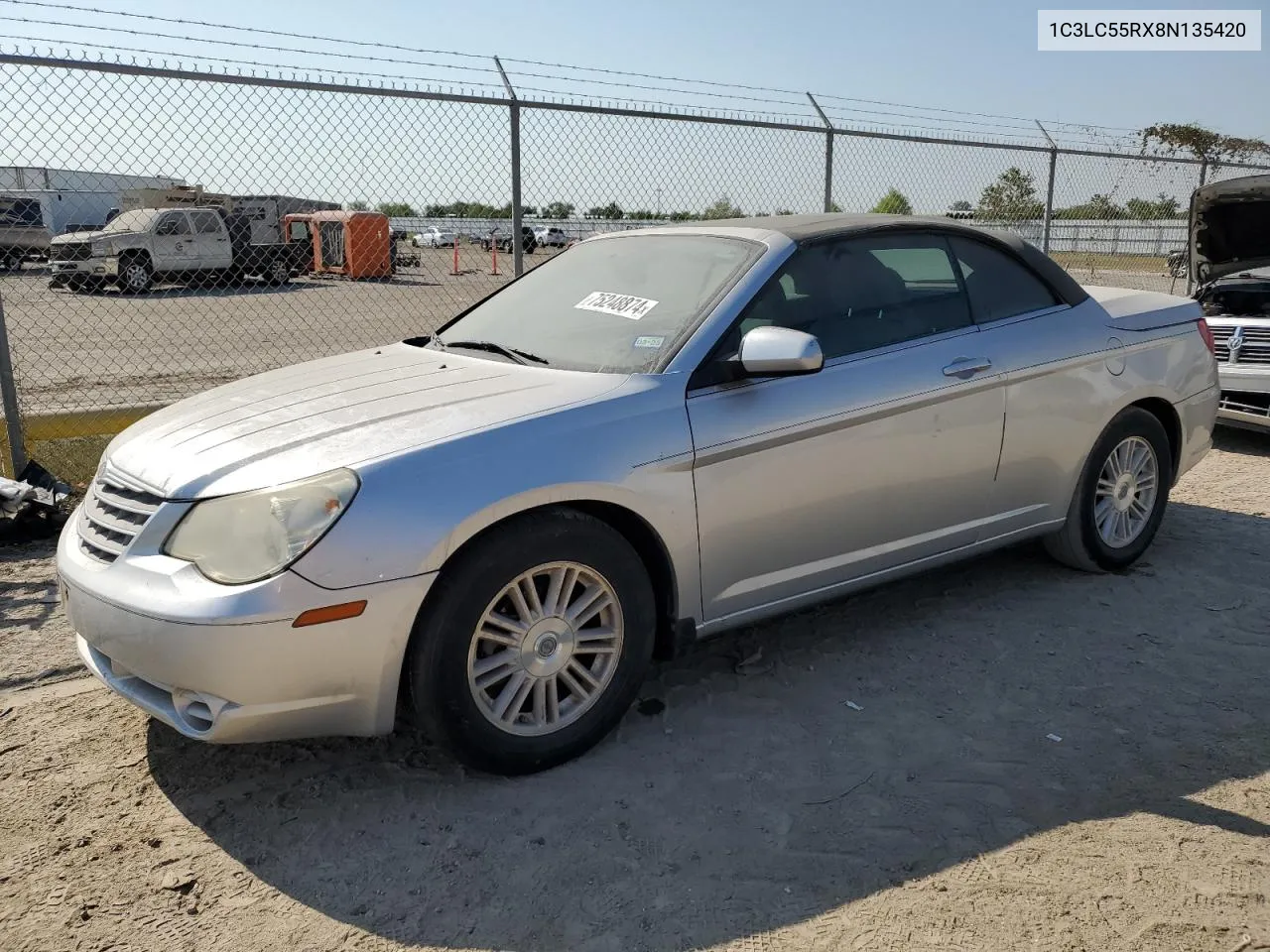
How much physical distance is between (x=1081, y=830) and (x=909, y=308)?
1990 millimetres

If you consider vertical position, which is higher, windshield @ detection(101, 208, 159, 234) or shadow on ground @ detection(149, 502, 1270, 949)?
windshield @ detection(101, 208, 159, 234)

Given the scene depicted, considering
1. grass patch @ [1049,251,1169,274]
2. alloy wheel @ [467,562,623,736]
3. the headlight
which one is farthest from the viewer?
grass patch @ [1049,251,1169,274]

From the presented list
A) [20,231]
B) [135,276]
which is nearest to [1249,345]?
[20,231]

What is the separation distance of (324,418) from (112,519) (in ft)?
2.22

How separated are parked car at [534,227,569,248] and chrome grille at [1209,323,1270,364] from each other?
5.23 m

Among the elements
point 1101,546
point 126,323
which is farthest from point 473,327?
point 126,323

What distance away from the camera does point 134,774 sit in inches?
125

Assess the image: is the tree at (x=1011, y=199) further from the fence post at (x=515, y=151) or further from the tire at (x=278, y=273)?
the tire at (x=278, y=273)

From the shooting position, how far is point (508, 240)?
11.3 meters

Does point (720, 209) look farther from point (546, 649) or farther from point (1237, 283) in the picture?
point (546, 649)

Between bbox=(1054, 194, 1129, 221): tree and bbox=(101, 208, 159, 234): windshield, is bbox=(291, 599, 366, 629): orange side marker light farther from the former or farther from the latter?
bbox=(1054, 194, 1129, 221): tree

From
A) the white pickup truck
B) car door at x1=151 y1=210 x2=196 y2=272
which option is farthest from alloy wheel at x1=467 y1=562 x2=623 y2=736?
car door at x1=151 y1=210 x2=196 y2=272

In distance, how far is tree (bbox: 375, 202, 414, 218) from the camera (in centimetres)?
732

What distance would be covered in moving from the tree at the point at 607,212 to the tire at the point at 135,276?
6919 mm
